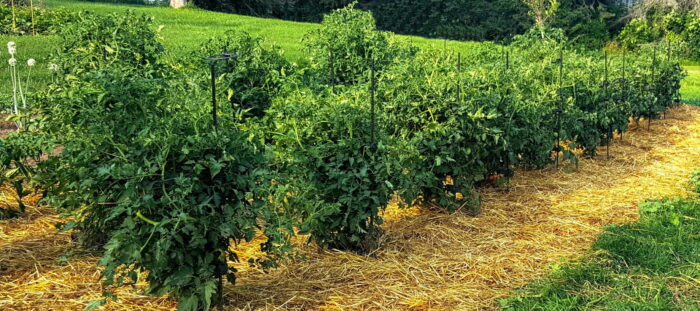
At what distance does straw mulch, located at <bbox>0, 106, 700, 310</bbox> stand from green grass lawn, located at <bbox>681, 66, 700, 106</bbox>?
24.2ft

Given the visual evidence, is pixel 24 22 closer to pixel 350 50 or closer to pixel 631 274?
pixel 350 50

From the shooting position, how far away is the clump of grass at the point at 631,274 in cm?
354

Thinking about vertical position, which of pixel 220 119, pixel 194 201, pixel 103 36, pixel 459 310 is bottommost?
pixel 459 310

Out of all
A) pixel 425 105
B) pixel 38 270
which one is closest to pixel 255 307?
pixel 38 270

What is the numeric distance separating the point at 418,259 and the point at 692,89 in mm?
12607

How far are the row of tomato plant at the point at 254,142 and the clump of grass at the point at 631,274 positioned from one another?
1024 mm

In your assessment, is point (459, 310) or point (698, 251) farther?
point (698, 251)

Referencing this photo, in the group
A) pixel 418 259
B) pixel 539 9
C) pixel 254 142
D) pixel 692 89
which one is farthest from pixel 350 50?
pixel 539 9

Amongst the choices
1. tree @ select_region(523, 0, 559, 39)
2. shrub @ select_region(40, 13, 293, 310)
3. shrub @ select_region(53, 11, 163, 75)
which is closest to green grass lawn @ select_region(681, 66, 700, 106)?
tree @ select_region(523, 0, 559, 39)

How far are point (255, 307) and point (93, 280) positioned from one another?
0.97 metres

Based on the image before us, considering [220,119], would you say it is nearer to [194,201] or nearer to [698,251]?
[194,201]

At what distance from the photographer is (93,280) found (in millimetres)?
3715

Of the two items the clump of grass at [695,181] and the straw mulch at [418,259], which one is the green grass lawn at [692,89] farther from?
the straw mulch at [418,259]

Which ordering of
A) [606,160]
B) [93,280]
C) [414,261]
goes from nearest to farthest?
[93,280] → [414,261] → [606,160]
